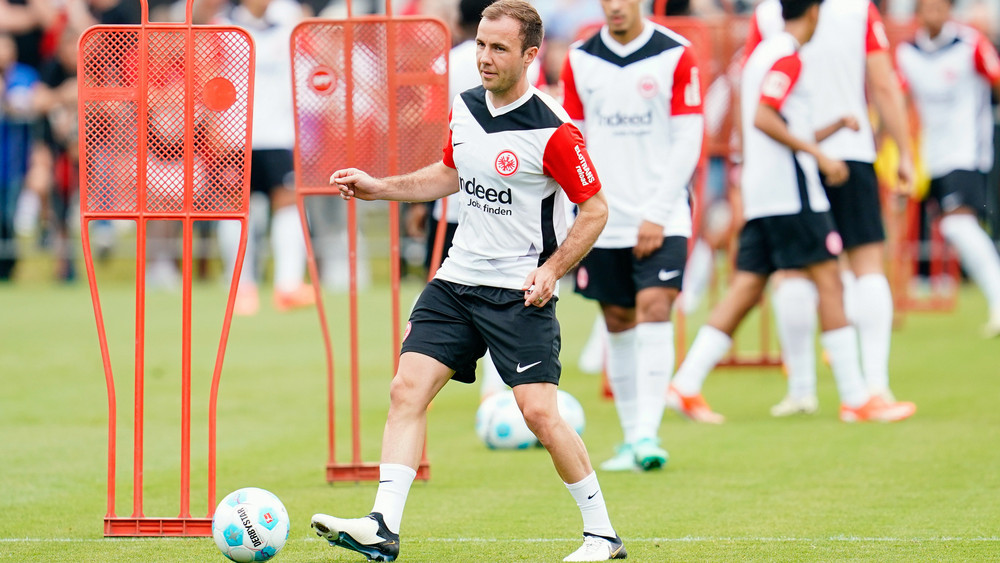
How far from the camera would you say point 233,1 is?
16844 mm

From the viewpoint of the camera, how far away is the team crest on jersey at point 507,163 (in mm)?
5168

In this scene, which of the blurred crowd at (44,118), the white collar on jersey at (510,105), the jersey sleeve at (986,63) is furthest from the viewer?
the blurred crowd at (44,118)

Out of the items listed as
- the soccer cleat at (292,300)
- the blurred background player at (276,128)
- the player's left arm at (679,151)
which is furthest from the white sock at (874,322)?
the soccer cleat at (292,300)

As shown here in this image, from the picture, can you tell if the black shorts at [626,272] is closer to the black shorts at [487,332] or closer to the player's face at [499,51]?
the black shorts at [487,332]

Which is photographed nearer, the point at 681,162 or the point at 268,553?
the point at 268,553

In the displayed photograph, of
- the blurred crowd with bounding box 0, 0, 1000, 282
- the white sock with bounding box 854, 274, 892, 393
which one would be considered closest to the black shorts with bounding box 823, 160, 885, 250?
the white sock with bounding box 854, 274, 892, 393

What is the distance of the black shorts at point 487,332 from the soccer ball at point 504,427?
2.37 metres

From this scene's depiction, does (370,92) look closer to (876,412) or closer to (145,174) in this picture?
(145,174)

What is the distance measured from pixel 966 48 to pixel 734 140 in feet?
7.97

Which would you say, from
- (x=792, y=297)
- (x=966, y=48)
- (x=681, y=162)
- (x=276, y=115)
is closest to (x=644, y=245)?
(x=681, y=162)

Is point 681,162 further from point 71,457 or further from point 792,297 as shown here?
point 71,457

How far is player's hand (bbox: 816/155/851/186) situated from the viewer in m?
8.27

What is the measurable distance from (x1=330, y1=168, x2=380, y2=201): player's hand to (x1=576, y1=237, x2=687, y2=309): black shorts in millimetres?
2182

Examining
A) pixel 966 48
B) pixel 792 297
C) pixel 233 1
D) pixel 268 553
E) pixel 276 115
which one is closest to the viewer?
pixel 268 553
